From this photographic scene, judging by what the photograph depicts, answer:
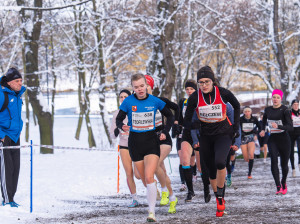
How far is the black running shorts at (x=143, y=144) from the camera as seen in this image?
652cm

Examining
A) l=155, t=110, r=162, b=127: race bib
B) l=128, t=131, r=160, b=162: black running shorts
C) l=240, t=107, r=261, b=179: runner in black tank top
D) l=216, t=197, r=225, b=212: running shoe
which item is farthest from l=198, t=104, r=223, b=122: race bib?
l=240, t=107, r=261, b=179: runner in black tank top

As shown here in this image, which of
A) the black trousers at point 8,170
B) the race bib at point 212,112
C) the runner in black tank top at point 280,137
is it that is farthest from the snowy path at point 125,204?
the race bib at point 212,112

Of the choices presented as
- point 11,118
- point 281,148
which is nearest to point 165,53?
point 281,148

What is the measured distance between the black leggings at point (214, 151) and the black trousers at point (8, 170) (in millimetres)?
3128

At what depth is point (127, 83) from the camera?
3244cm

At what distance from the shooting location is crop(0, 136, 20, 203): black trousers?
740cm

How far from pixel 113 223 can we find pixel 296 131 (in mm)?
8511

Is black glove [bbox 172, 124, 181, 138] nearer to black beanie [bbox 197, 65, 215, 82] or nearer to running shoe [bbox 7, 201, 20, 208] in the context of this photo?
black beanie [bbox 197, 65, 215, 82]

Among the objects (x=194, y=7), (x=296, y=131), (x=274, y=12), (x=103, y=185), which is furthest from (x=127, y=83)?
(x=103, y=185)

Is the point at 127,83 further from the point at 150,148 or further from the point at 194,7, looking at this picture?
the point at 150,148

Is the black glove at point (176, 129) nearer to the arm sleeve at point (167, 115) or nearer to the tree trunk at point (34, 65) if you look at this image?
the arm sleeve at point (167, 115)

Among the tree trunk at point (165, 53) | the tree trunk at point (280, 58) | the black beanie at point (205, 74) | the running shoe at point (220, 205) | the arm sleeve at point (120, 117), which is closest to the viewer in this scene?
the running shoe at point (220, 205)

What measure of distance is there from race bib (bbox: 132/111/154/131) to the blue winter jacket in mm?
2266

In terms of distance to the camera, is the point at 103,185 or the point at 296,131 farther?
the point at 296,131
